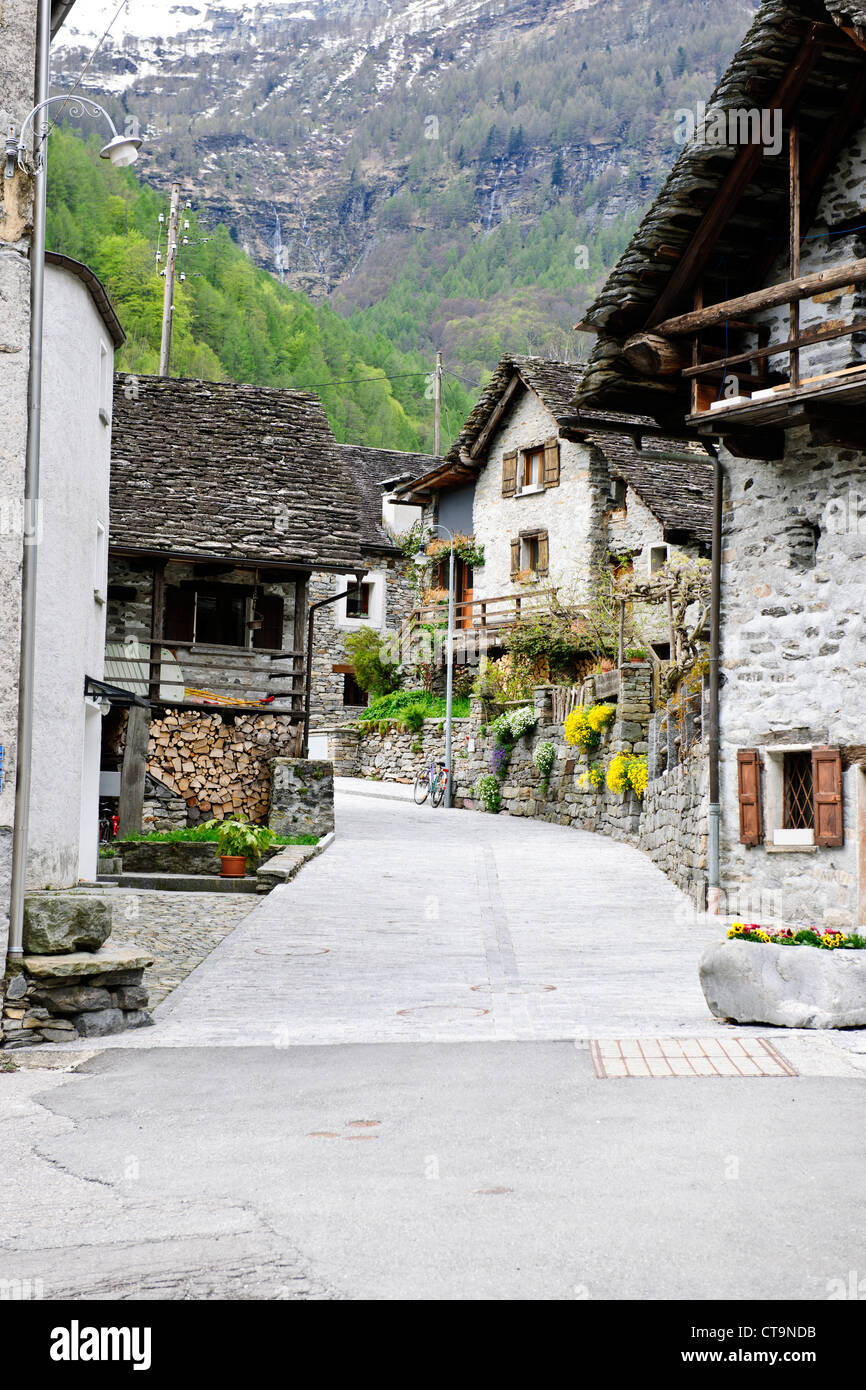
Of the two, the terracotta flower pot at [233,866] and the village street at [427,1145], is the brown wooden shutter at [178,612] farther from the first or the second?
the village street at [427,1145]

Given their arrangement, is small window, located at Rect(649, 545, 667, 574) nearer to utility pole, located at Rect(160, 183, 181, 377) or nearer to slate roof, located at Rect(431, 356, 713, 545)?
slate roof, located at Rect(431, 356, 713, 545)

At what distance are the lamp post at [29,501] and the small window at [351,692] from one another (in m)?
32.9

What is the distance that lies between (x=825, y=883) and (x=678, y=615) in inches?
349

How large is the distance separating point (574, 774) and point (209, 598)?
7583mm

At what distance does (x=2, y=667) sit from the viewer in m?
8.34

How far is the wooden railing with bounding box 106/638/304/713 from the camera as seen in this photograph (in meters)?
22.0

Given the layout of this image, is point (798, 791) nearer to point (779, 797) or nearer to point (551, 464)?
point (779, 797)

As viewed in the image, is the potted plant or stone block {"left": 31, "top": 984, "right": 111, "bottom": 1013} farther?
the potted plant

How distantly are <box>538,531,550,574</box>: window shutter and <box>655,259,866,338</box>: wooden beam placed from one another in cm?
2138

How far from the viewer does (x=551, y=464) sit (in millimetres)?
34969

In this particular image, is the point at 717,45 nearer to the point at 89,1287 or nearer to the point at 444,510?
the point at 444,510

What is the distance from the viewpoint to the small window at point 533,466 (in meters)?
35.6

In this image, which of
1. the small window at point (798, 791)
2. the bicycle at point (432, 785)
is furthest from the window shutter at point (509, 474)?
the small window at point (798, 791)

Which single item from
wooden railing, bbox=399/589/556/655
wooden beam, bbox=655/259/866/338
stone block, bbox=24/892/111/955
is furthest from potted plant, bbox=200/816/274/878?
wooden railing, bbox=399/589/556/655
